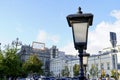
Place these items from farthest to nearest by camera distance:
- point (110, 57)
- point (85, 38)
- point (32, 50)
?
1. point (32, 50)
2. point (110, 57)
3. point (85, 38)

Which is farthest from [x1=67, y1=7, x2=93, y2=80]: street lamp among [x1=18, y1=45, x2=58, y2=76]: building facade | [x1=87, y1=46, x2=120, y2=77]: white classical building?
[x1=18, y1=45, x2=58, y2=76]: building facade

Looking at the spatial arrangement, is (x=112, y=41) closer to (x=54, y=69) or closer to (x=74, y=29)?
(x=54, y=69)

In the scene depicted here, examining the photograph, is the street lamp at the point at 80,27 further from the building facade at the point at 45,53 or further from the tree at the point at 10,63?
the building facade at the point at 45,53

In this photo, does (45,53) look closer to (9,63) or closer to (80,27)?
(9,63)

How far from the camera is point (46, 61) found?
575ft

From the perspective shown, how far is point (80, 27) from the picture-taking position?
25.2 ft

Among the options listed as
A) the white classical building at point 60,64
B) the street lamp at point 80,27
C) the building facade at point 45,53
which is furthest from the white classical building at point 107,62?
the street lamp at point 80,27

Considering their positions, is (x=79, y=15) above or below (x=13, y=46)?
below

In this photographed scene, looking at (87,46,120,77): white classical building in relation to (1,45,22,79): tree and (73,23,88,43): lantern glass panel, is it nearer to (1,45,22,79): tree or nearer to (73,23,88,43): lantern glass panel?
(1,45,22,79): tree

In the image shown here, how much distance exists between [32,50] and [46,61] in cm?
1178

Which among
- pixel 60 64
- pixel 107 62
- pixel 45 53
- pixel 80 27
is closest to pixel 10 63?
pixel 80 27

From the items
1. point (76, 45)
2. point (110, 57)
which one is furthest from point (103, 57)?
point (76, 45)

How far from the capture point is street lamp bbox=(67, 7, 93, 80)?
7660mm

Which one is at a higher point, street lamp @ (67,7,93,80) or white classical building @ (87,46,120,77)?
white classical building @ (87,46,120,77)
